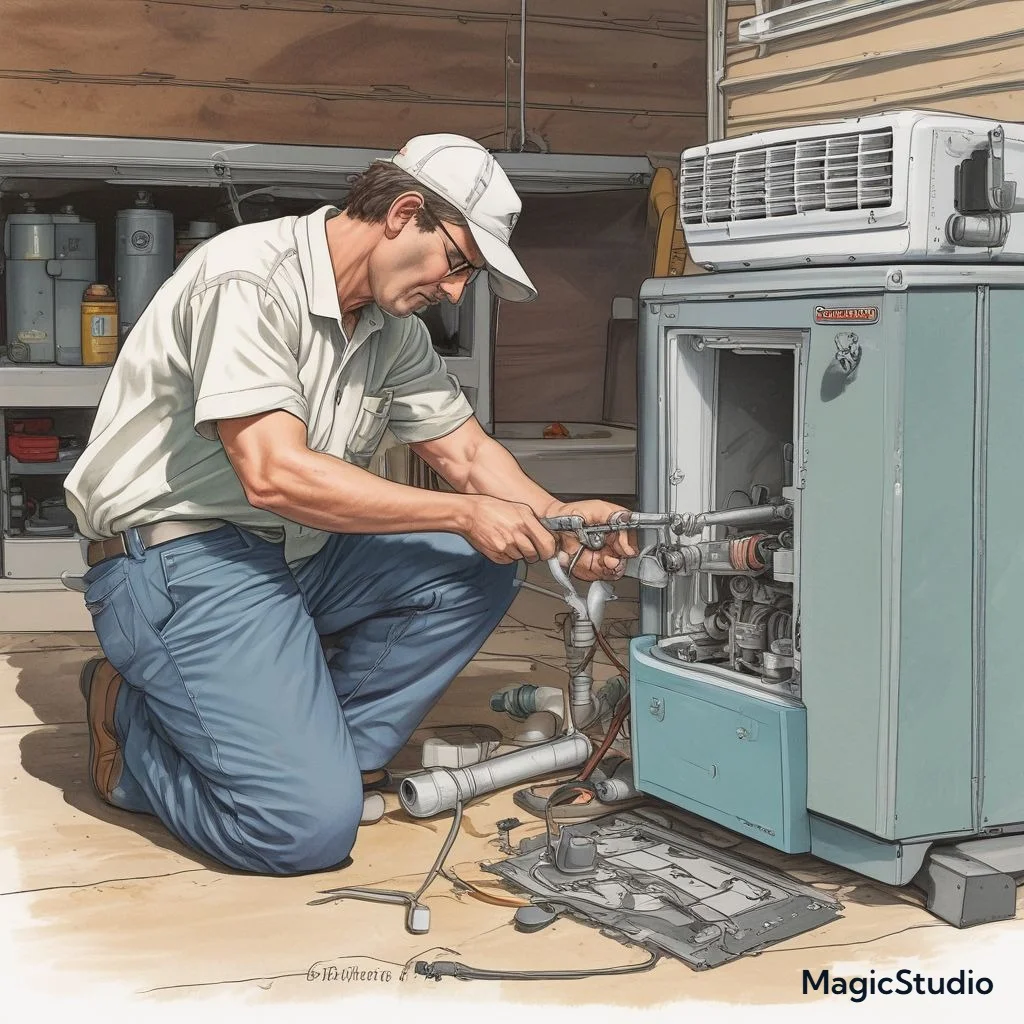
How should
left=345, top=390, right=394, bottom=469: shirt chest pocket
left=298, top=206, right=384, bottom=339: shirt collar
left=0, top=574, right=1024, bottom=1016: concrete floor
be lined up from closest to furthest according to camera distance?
1. left=0, top=574, right=1024, bottom=1016: concrete floor
2. left=298, top=206, right=384, bottom=339: shirt collar
3. left=345, top=390, right=394, bottom=469: shirt chest pocket

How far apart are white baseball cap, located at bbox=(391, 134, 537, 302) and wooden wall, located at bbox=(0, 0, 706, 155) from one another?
2327mm

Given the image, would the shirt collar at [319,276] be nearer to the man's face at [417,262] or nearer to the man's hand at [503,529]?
the man's face at [417,262]

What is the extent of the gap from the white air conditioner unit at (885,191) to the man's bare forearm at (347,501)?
61cm

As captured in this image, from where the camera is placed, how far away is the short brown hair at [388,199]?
2098mm

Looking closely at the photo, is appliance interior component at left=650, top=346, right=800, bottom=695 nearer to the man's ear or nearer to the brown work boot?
the man's ear

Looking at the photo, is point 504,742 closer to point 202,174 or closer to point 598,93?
point 202,174

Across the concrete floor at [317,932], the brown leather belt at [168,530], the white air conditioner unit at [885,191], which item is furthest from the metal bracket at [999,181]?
the brown leather belt at [168,530]

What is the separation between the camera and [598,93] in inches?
183

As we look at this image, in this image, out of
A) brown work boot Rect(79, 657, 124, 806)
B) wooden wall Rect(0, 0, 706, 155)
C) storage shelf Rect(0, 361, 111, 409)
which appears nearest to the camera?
brown work boot Rect(79, 657, 124, 806)

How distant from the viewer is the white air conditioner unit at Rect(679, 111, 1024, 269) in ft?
6.29

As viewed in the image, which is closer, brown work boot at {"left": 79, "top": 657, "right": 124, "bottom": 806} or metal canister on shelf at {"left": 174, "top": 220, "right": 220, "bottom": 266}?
brown work boot at {"left": 79, "top": 657, "right": 124, "bottom": 806}

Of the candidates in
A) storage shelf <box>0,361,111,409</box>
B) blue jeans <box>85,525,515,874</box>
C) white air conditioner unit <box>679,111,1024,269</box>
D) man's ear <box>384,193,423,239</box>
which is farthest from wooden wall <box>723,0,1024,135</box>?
storage shelf <box>0,361,111,409</box>

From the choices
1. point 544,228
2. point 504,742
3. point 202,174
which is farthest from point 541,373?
point 504,742

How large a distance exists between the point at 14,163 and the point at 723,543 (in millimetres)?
2161
